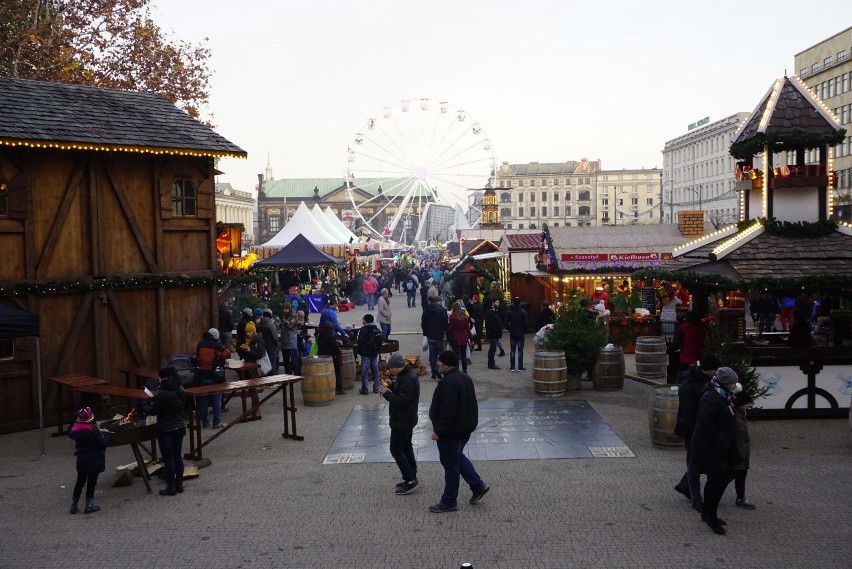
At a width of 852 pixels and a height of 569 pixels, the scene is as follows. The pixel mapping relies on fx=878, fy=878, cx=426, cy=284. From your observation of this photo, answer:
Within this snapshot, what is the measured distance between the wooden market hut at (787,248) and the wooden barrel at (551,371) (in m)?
2.18

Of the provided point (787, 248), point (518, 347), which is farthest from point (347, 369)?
point (787, 248)

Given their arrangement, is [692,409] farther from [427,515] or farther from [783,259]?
[783,259]

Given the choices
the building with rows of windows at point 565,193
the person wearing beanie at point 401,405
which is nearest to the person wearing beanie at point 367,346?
the person wearing beanie at point 401,405

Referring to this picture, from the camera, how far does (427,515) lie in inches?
354

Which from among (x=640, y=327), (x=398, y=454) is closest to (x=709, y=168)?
(x=640, y=327)

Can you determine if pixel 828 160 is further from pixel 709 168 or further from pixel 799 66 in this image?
pixel 709 168

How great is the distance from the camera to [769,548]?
782 cm

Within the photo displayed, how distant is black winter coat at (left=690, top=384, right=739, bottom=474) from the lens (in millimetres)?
A: 8117

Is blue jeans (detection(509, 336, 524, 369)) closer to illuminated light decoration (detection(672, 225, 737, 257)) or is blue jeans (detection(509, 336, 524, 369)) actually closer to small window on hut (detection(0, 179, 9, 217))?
illuminated light decoration (detection(672, 225, 737, 257))

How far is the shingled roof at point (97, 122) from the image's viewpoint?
13984mm

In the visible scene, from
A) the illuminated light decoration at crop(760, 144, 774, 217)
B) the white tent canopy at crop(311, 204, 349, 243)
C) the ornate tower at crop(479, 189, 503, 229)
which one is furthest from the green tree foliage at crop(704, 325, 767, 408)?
the ornate tower at crop(479, 189, 503, 229)

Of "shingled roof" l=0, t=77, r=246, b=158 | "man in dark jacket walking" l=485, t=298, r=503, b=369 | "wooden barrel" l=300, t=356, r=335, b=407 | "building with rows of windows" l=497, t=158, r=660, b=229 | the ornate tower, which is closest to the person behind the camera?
"shingled roof" l=0, t=77, r=246, b=158

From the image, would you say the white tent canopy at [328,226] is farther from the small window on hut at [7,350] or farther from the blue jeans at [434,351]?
the small window on hut at [7,350]

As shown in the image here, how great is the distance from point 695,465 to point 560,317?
7.91 metres
